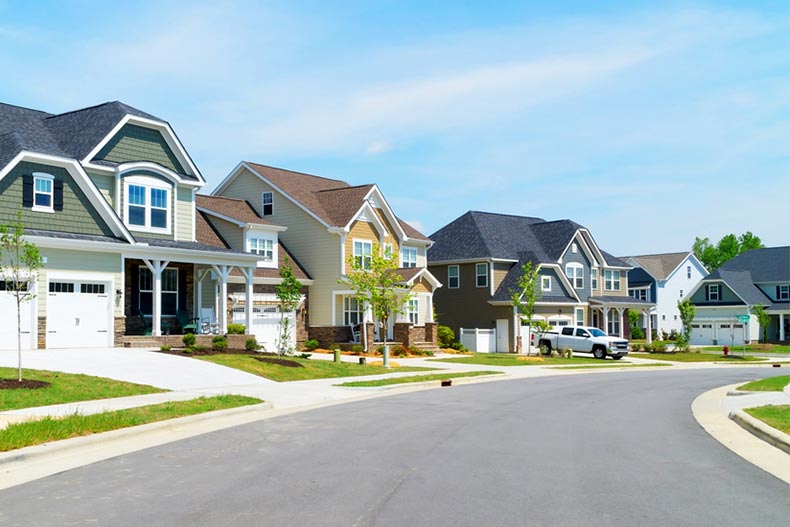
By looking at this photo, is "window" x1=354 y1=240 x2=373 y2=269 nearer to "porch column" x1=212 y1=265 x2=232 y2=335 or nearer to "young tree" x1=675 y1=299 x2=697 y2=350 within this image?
"porch column" x1=212 y1=265 x2=232 y2=335

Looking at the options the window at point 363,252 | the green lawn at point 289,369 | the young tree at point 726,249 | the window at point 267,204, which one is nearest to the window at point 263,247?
the window at point 267,204

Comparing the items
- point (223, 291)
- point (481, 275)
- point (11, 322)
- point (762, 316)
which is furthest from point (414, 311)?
point (762, 316)

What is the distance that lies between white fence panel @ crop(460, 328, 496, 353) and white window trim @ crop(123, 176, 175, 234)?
21637 mm

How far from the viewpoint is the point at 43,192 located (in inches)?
1145

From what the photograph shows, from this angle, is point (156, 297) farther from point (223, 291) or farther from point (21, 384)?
point (21, 384)

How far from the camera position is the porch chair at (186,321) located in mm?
34969

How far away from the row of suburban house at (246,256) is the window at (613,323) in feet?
0.40

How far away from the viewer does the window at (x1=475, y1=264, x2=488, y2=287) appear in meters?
53.9

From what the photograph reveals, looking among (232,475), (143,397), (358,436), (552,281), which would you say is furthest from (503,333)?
(232,475)

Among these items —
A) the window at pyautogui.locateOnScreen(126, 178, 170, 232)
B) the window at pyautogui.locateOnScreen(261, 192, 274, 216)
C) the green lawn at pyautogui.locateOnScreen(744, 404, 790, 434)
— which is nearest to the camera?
the green lawn at pyautogui.locateOnScreen(744, 404, 790, 434)

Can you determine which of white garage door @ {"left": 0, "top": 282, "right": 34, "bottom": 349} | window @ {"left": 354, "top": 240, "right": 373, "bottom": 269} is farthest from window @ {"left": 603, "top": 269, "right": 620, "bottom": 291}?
white garage door @ {"left": 0, "top": 282, "right": 34, "bottom": 349}

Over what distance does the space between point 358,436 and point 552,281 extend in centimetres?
4336

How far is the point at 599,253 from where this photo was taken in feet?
198

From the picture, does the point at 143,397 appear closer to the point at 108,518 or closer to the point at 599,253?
the point at 108,518
